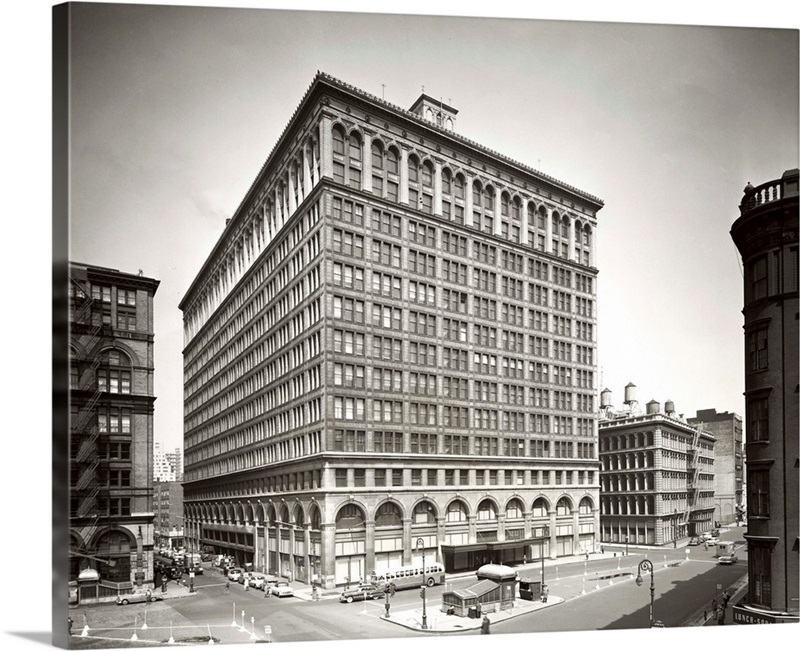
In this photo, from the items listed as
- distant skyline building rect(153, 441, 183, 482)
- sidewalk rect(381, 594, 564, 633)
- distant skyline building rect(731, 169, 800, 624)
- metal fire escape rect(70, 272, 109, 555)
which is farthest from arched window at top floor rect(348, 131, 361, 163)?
sidewalk rect(381, 594, 564, 633)

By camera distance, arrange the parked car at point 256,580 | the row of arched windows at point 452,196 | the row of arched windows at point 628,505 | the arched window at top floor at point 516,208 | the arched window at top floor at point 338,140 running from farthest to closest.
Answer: the row of arched windows at point 628,505 < the arched window at top floor at point 516,208 < the row of arched windows at point 452,196 < the arched window at top floor at point 338,140 < the parked car at point 256,580

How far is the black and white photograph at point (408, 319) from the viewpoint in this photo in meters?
34.9

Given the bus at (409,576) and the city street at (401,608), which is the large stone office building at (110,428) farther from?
the bus at (409,576)

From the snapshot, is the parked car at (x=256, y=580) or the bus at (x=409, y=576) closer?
the parked car at (x=256, y=580)

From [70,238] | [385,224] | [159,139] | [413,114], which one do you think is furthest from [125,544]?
[413,114]

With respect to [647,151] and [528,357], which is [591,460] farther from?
[647,151]

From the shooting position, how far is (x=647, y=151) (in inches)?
1667

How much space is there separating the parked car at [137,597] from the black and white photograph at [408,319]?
0.11 meters

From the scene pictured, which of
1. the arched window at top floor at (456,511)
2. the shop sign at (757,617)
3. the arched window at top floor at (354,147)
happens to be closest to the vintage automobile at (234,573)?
the arched window at top floor at (456,511)

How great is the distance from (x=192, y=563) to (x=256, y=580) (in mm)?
3183

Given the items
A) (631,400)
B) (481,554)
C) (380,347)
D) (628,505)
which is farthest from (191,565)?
(628,505)

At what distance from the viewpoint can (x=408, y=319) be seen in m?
46.0

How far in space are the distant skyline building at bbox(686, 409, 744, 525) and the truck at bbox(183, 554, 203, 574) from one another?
1092 inches

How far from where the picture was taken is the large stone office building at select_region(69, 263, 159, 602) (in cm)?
3403
